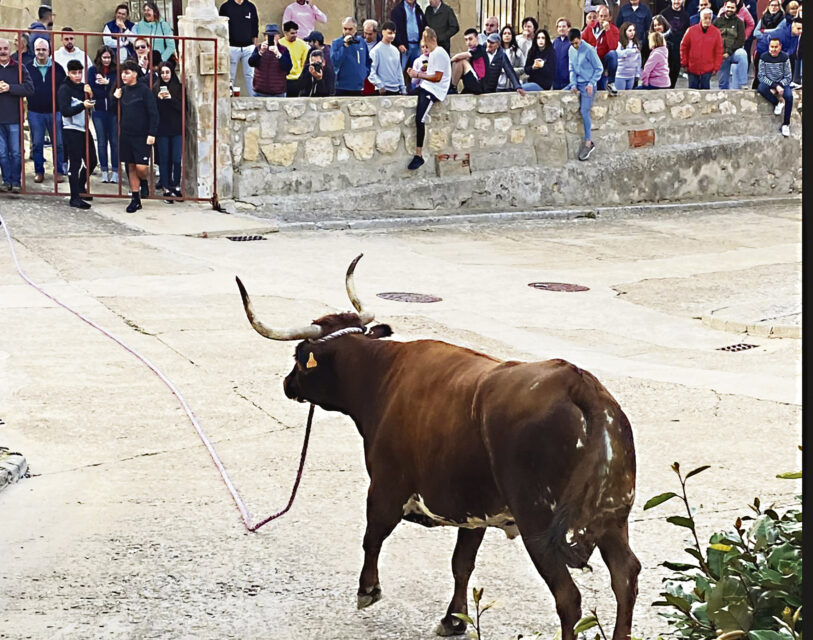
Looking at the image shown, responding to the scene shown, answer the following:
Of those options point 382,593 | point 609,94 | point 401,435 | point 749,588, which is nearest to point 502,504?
point 401,435

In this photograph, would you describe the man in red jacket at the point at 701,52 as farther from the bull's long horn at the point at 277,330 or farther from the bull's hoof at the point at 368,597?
the bull's hoof at the point at 368,597

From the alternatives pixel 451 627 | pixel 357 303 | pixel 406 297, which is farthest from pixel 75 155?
pixel 451 627

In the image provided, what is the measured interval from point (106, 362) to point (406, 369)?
197 inches

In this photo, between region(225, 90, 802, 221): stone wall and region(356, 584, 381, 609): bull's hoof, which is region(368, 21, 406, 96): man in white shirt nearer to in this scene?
region(225, 90, 802, 221): stone wall

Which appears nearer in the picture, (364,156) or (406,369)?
(406,369)

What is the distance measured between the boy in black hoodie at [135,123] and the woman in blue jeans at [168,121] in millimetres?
291

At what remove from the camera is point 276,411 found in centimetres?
848

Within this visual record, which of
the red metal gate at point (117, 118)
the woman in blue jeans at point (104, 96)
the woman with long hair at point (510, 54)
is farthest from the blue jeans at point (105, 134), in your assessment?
the woman with long hair at point (510, 54)

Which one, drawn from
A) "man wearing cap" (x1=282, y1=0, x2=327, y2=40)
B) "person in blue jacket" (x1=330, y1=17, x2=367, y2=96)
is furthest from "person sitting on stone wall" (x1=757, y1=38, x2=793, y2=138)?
"man wearing cap" (x1=282, y1=0, x2=327, y2=40)

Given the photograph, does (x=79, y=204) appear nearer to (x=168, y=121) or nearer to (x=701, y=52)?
(x=168, y=121)

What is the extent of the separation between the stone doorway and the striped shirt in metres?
6.64

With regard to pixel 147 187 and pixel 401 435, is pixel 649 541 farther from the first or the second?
pixel 147 187

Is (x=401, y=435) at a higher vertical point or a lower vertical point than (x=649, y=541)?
higher

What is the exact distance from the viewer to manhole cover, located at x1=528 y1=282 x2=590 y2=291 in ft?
44.4
